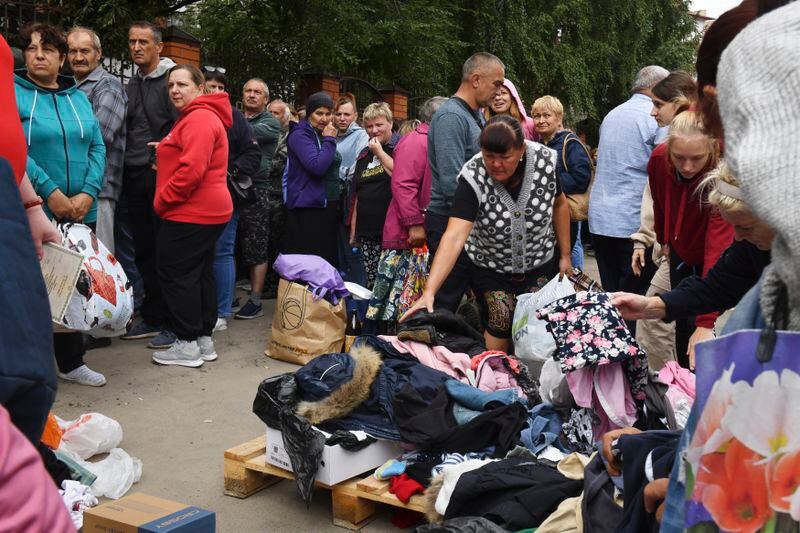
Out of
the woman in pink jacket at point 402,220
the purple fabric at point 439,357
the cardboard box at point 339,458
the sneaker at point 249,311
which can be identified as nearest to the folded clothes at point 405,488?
the cardboard box at point 339,458

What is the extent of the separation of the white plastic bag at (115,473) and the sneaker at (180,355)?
1687 millimetres

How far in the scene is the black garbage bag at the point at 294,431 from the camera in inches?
143

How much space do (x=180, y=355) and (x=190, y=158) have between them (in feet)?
4.41

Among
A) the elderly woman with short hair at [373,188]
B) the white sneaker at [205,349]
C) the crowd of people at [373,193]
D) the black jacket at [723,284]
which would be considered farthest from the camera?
the elderly woman with short hair at [373,188]

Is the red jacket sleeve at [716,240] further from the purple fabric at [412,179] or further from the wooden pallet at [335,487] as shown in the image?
the purple fabric at [412,179]

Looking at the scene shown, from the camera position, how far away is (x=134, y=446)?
4406 millimetres

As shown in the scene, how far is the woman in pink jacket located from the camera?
20.2 ft

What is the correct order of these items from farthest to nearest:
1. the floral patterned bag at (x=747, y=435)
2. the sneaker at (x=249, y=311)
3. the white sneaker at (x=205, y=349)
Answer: the sneaker at (x=249, y=311)
the white sneaker at (x=205, y=349)
the floral patterned bag at (x=747, y=435)

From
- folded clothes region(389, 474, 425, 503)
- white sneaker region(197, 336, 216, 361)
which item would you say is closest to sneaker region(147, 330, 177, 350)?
white sneaker region(197, 336, 216, 361)

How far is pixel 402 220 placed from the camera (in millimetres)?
6230

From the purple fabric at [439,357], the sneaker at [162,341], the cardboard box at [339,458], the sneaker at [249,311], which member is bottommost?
the sneaker at [249,311]

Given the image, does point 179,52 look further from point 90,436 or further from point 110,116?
point 90,436

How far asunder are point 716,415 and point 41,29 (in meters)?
4.86

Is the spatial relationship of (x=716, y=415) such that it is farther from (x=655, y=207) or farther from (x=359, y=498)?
(x=655, y=207)
